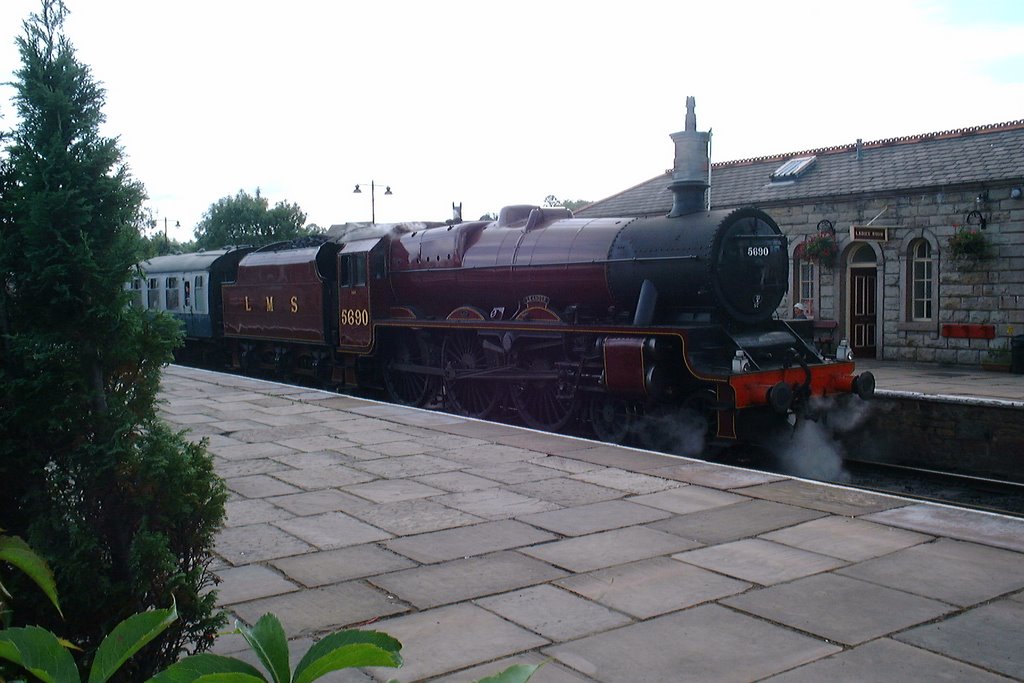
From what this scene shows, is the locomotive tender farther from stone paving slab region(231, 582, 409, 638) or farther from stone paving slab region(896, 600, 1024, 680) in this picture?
stone paving slab region(231, 582, 409, 638)

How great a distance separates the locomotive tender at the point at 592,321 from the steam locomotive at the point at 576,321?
0.07ft

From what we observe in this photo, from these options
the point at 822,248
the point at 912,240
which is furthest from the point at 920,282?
the point at 822,248

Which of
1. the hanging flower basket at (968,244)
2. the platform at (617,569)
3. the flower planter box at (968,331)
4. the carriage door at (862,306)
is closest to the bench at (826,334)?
the carriage door at (862,306)

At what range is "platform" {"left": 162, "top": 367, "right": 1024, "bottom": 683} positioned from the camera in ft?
12.1

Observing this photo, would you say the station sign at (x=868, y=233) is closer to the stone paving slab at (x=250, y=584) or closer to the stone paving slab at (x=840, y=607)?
the stone paving slab at (x=840, y=607)

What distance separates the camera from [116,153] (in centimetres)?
290

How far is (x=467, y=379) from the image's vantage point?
12055 millimetres

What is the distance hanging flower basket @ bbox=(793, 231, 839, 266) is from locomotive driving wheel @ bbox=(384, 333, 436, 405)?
A: 9433 millimetres

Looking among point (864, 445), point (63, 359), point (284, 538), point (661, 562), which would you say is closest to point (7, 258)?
point (63, 359)

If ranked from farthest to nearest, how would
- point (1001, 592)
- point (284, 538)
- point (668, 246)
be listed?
point (668, 246), point (284, 538), point (1001, 592)

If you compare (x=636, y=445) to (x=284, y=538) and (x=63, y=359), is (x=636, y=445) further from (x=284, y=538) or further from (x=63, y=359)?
(x=63, y=359)

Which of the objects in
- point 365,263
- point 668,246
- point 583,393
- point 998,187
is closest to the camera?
point 668,246

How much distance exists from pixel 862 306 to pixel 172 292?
15.9 meters

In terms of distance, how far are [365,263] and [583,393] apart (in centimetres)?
490
